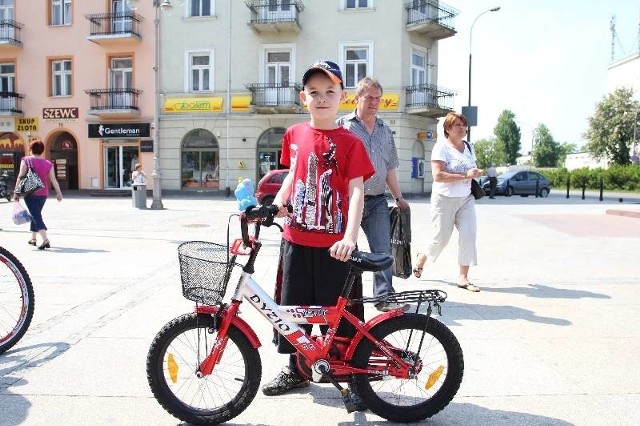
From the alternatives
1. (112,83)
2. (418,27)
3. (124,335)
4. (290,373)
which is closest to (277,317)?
(290,373)

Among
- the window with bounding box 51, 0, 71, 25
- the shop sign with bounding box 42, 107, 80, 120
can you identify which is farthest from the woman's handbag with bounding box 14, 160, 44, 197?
the window with bounding box 51, 0, 71, 25

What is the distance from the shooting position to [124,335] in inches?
163

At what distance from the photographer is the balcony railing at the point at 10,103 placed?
27578 mm

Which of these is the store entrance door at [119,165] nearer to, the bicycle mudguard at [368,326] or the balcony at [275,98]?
the balcony at [275,98]

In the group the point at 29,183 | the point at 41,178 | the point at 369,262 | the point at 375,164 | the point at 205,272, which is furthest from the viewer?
the point at 41,178

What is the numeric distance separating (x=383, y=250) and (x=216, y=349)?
1.88 meters

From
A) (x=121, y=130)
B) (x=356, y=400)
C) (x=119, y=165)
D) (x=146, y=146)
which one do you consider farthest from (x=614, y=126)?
(x=356, y=400)

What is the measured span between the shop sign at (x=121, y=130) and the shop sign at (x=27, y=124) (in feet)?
11.4

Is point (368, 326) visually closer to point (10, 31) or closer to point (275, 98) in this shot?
point (275, 98)

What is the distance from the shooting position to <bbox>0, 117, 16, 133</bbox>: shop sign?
28109 millimetres

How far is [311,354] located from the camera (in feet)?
9.06

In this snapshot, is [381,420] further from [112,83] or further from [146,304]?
[112,83]

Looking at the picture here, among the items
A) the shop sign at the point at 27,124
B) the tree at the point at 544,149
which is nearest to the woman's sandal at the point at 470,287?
the shop sign at the point at 27,124

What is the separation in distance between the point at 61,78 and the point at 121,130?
15.1ft
